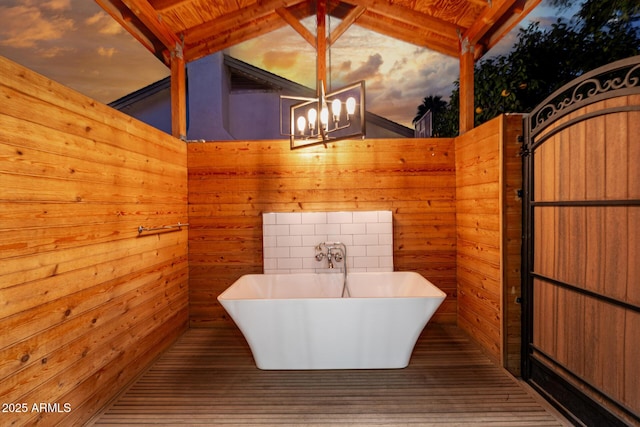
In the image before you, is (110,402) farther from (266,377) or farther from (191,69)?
(191,69)

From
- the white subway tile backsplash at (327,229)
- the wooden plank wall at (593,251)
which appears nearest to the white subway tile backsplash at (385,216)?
the white subway tile backsplash at (327,229)

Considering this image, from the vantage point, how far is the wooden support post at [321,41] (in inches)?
126

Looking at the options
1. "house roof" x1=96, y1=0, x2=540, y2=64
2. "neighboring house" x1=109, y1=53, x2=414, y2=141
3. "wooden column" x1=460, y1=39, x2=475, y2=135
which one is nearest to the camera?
"house roof" x1=96, y1=0, x2=540, y2=64

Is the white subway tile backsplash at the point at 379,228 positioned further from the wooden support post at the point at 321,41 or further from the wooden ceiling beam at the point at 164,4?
the wooden ceiling beam at the point at 164,4

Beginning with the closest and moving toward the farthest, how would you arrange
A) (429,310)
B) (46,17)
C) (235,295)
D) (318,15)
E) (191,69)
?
(429,310), (235,295), (318,15), (46,17), (191,69)

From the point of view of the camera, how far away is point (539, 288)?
2.19m

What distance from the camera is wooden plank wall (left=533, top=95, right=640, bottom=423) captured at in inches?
59.7

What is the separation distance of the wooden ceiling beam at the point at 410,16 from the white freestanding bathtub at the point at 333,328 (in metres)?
2.48

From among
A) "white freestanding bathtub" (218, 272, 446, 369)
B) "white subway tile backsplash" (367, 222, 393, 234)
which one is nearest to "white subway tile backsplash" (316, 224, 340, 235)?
"white subway tile backsplash" (367, 222, 393, 234)

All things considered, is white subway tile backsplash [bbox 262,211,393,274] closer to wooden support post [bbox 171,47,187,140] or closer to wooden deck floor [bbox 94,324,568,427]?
wooden deck floor [bbox 94,324,568,427]

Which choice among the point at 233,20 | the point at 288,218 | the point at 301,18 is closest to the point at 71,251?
the point at 288,218

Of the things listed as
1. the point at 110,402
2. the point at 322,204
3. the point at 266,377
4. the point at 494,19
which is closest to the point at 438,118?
the point at 494,19

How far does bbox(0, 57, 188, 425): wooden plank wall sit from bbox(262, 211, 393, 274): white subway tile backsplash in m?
1.10

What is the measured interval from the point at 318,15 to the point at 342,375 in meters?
3.36
